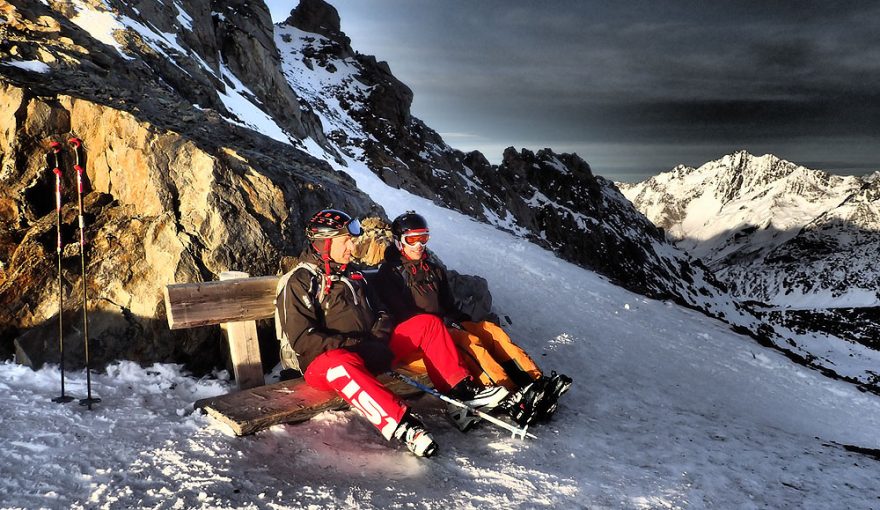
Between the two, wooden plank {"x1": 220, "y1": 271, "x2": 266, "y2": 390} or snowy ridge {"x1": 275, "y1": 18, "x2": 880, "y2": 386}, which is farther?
snowy ridge {"x1": 275, "y1": 18, "x2": 880, "y2": 386}

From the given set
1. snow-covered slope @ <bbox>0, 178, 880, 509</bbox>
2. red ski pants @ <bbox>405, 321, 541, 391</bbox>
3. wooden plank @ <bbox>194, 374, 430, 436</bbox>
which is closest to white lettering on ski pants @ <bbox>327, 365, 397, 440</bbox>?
snow-covered slope @ <bbox>0, 178, 880, 509</bbox>

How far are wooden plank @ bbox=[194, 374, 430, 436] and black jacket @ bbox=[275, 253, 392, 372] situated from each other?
0.35 meters

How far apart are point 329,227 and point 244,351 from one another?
195 cm

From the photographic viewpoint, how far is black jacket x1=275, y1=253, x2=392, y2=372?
609 centimetres

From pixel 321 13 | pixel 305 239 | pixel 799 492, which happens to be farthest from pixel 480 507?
pixel 321 13

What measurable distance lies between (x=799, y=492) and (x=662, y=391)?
168 inches

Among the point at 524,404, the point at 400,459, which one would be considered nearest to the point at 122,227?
the point at 400,459

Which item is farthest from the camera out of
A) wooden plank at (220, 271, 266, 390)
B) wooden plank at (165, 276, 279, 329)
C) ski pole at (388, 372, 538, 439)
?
wooden plank at (220, 271, 266, 390)

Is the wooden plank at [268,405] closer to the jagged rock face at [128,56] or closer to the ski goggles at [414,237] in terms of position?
the ski goggles at [414,237]

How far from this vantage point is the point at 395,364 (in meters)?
6.99

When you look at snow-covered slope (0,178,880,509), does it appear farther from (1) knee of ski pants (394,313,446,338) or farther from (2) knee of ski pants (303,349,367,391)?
(1) knee of ski pants (394,313,446,338)

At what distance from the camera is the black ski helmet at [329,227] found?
6.49 m

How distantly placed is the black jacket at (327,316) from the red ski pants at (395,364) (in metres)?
0.20

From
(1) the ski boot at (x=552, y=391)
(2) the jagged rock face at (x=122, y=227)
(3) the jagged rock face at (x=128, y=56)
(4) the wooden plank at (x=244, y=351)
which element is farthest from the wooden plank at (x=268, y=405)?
(3) the jagged rock face at (x=128, y=56)
